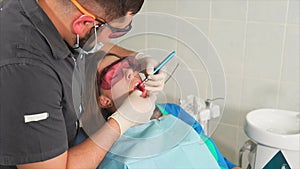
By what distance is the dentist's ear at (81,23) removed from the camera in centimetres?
95

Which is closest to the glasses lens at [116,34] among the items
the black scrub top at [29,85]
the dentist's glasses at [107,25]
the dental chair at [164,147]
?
the dentist's glasses at [107,25]

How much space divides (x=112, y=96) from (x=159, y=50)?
0.68 feet

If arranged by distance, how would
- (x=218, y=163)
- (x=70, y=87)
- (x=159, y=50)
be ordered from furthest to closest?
(x=218, y=163) → (x=159, y=50) → (x=70, y=87)

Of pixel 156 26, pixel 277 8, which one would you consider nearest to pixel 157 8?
pixel 277 8

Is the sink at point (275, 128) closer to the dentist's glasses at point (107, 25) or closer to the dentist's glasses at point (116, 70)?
the dentist's glasses at point (116, 70)

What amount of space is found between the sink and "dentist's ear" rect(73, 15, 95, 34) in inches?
38.5

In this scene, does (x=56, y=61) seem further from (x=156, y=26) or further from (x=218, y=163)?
(x=218, y=163)

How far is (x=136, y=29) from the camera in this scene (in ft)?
3.34

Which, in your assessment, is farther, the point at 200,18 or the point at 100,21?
the point at 200,18

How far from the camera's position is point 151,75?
112cm

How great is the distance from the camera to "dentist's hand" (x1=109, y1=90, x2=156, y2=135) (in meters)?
1.13

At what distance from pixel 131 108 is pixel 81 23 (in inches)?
11.6

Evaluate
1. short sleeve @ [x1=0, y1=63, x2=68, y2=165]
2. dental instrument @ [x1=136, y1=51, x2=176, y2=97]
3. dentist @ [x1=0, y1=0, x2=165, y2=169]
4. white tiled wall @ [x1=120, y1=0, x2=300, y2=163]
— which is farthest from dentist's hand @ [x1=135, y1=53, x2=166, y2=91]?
white tiled wall @ [x1=120, y1=0, x2=300, y2=163]

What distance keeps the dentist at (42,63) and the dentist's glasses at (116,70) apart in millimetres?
165
